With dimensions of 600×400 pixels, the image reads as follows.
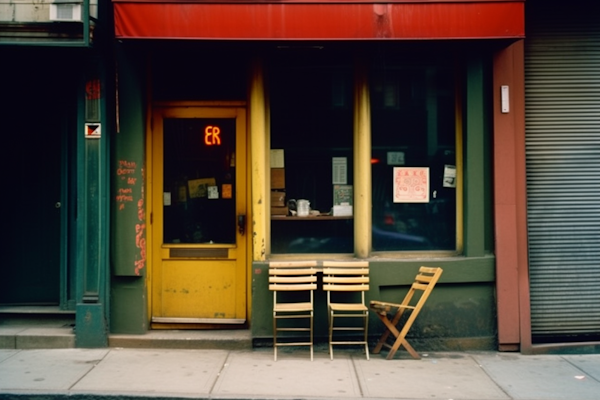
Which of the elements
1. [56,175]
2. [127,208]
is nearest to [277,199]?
[127,208]

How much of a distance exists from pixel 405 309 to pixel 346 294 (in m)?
0.73

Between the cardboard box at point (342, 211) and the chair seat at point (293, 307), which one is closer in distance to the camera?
the chair seat at point (293, 307)

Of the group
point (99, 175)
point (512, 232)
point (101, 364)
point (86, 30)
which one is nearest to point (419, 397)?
point (512, 232)

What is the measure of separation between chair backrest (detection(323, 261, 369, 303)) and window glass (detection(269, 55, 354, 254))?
44cm

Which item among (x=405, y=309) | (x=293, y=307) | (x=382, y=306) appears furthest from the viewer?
(x=405, y=309)

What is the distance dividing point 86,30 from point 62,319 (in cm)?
340

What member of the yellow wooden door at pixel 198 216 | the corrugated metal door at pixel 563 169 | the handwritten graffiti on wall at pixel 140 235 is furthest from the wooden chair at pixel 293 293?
the corrugated metal door at pixel 563 169

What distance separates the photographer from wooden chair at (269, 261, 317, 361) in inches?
298

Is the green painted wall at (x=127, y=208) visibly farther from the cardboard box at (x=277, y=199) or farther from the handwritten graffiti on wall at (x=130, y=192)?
the cardboard box at (x=277, y=199)

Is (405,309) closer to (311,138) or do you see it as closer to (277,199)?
(277,199)

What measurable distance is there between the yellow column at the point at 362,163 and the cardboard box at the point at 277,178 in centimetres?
85

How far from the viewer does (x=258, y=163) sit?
8000 mm

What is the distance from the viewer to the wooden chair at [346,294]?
24.8 ft

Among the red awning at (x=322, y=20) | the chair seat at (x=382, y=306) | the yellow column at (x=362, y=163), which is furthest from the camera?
the yellow column at (x=362, y=163)
